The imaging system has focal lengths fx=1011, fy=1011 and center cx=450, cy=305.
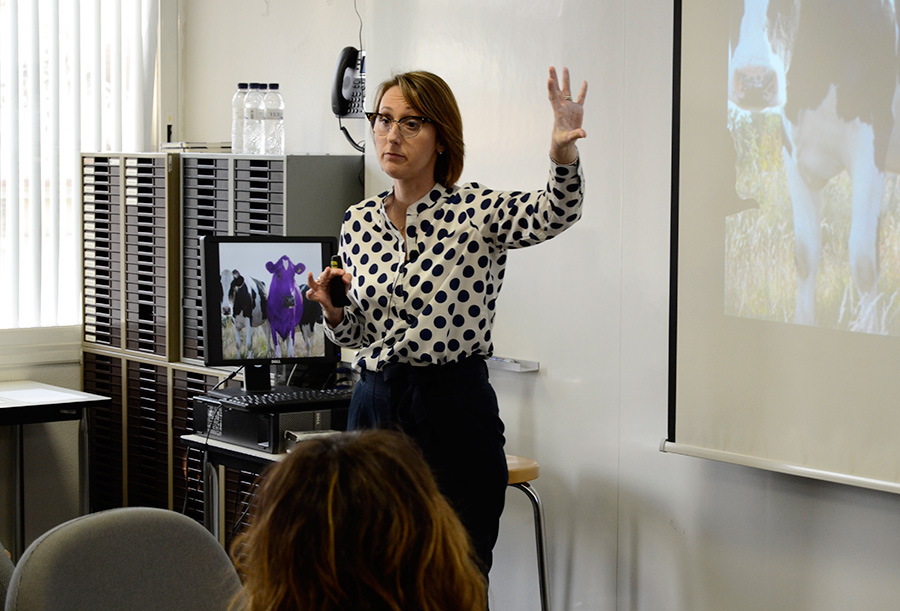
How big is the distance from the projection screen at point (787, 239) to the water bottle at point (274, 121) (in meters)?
1.77

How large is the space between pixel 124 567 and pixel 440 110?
1164 millimetres

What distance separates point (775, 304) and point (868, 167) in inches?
14.5

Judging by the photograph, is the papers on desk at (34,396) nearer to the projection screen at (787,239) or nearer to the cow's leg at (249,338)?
the cow's leg at (249,338)

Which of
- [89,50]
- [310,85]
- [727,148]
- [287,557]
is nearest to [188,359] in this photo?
[310,85]

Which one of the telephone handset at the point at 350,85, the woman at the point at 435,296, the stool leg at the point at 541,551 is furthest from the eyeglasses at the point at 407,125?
the telephone handset at the point at 350,85

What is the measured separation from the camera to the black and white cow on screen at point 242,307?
2.87 metres

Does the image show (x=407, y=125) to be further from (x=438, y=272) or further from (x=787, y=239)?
(x=787, y=239)

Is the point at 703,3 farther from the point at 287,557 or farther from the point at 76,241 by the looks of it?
the point at 76,241

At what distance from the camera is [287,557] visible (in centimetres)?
84

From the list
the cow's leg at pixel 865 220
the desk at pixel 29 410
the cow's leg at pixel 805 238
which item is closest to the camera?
the cow's leg at pixel 865 220

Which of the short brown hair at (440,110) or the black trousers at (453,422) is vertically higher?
the short brown hair at (440,110)

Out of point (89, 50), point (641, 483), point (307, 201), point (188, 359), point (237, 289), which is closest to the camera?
point (641, 483)

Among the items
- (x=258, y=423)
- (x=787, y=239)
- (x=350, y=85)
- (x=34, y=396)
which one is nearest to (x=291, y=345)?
(x=258, y=423)

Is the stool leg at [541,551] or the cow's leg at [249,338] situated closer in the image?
the stool leg at [541,551]
